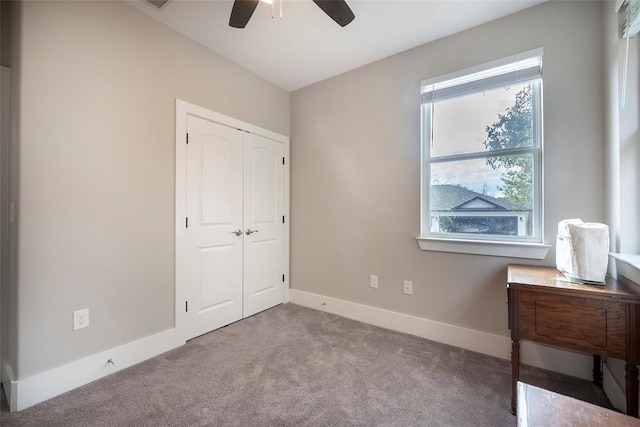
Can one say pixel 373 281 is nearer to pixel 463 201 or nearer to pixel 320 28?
pixel 463 201

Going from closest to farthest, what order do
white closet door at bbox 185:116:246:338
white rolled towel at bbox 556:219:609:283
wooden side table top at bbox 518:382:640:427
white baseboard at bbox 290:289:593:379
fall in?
wooden side table top at bbox 518:382:640:427 < white rolled towel at bbox 556:219:609:283 < white baseboard at bbox 290:289:593:379 < white closet door at bbox 185:116:246:338

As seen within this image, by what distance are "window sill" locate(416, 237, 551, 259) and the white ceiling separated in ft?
5.78

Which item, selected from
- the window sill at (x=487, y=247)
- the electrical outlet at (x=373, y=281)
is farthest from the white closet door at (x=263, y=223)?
the window sill at (x=487, y=247)

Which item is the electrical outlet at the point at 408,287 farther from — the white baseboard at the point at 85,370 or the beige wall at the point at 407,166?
the white baseboard at the point at 85,370

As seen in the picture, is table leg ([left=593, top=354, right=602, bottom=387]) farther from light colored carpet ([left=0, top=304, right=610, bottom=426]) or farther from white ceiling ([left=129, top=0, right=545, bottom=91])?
white ceiling ([left=129, top=0, right=545, bottom=91])

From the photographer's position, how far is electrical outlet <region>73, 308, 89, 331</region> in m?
1.76

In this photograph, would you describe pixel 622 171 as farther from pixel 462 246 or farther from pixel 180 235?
pixel 180 235

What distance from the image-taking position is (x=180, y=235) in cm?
231

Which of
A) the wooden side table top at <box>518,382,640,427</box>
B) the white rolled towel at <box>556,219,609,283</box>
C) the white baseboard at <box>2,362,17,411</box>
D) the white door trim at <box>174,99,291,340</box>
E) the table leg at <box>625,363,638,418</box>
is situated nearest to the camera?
the wooden side table top at <box>518,382,640,427</box>

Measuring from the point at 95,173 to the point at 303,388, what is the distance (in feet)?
6.51

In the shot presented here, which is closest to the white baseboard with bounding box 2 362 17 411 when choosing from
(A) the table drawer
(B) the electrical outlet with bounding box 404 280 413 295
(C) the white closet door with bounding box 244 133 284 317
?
(C) the white closet door with bounding box 244 133 284 317

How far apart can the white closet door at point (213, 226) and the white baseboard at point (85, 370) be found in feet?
0.88

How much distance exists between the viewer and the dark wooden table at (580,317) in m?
1.30

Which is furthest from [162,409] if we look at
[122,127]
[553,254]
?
[553,254]
